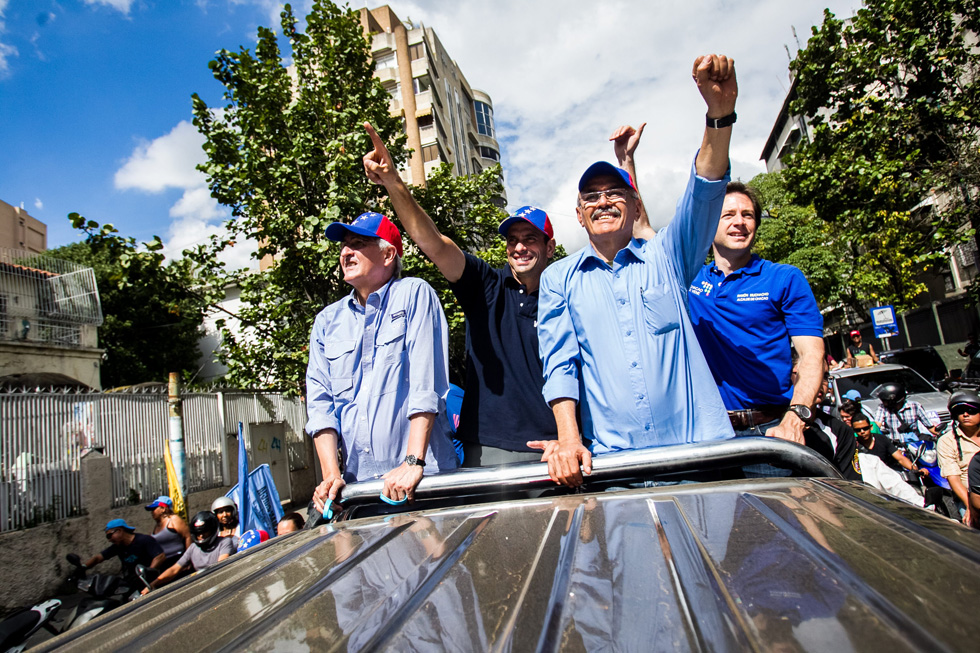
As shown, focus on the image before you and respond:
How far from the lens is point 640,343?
219 centimetres

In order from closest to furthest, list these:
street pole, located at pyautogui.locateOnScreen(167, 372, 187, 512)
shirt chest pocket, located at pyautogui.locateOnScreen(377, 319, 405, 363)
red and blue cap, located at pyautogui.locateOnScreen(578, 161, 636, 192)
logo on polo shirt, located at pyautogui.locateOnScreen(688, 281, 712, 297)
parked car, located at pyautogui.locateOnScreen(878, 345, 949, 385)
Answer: red and blue cap, located at pyautogui.locateOnScreen(578, 161, 636, 192)
shirt chest pocket, located at pyautogui.locateOnScreen(377, 319, 405, 363)
logo on polo shirt, located at pyautogui.locateOnScreen(688, 281, 712, 297)
street pole, located at pyautogui.locateOnScreen(167, 372, 187, 512)
parked car, located at pyautogui.locateOnScreen(878, 345, 949, 385)

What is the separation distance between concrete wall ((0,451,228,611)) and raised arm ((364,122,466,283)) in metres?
8.27

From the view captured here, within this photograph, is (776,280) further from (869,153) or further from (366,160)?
(869,153)

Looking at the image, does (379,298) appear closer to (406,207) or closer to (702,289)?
(406,207)

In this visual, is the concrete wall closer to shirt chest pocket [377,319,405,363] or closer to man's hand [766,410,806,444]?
shirt chest pocket [377,319,405,363]

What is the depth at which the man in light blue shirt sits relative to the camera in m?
2.11

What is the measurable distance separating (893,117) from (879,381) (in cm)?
581

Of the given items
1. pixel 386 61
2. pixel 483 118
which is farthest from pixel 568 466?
pixel 483 118

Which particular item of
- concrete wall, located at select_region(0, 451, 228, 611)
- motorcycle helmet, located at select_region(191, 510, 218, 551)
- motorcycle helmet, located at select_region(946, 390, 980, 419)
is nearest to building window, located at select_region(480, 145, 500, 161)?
concrete wall, located at select_region(0, 451, 228, 611)

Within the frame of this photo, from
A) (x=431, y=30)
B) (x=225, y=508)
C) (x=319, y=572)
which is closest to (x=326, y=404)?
(x=319, y=572)

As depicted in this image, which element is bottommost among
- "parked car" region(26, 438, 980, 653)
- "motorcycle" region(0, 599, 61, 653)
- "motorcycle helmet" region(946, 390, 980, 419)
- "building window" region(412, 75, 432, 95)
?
"motorcycle" region(0, 599, 61, 653)

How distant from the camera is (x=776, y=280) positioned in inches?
109

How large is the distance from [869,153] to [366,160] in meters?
12.6

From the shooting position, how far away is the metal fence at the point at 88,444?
8.23m
